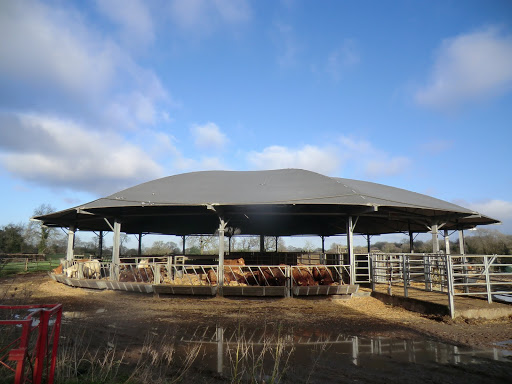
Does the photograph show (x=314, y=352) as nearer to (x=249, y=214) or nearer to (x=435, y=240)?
(x=249, y=214)

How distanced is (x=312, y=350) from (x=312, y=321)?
2.99 meters

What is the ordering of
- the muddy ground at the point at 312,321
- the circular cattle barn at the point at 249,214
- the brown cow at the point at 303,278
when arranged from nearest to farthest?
the muddy ground at the point at 312,321 → the circular cattle barn at the point at 249,214 → the brown cow at the point at 303,278

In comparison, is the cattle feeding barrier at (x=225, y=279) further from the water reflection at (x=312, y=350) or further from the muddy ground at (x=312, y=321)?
the water reflection at (x=312, y=350)

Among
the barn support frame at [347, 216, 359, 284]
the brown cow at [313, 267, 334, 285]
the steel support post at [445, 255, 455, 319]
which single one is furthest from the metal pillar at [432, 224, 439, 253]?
the steel support post at [445, 255, 455, 319]

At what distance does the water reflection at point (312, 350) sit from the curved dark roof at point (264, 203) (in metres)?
6.49

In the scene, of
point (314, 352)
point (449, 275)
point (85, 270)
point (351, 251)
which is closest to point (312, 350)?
point (314, 352)

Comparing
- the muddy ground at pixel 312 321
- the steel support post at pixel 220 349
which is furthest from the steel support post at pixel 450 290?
the steel support post at pixel 220 349

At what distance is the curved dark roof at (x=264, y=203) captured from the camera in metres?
14.5

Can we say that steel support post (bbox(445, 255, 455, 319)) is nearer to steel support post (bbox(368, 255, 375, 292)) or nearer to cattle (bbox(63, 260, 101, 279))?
steel support post (bbox(368, 255, 375, 292))

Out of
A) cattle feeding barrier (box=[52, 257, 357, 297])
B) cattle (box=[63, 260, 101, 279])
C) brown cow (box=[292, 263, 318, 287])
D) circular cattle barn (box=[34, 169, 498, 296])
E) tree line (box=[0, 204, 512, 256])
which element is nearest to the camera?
cattle feeding barrier (box=[52, 257, 357, 297])

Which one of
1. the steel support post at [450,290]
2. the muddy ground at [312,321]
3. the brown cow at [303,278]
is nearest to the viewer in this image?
the muddy ground at [312,321]

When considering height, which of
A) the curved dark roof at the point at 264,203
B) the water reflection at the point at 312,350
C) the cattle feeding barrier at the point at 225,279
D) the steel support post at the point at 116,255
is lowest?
the water reflection at the point at 312,350

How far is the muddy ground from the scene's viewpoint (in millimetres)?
5652

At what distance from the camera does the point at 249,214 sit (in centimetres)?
1761
